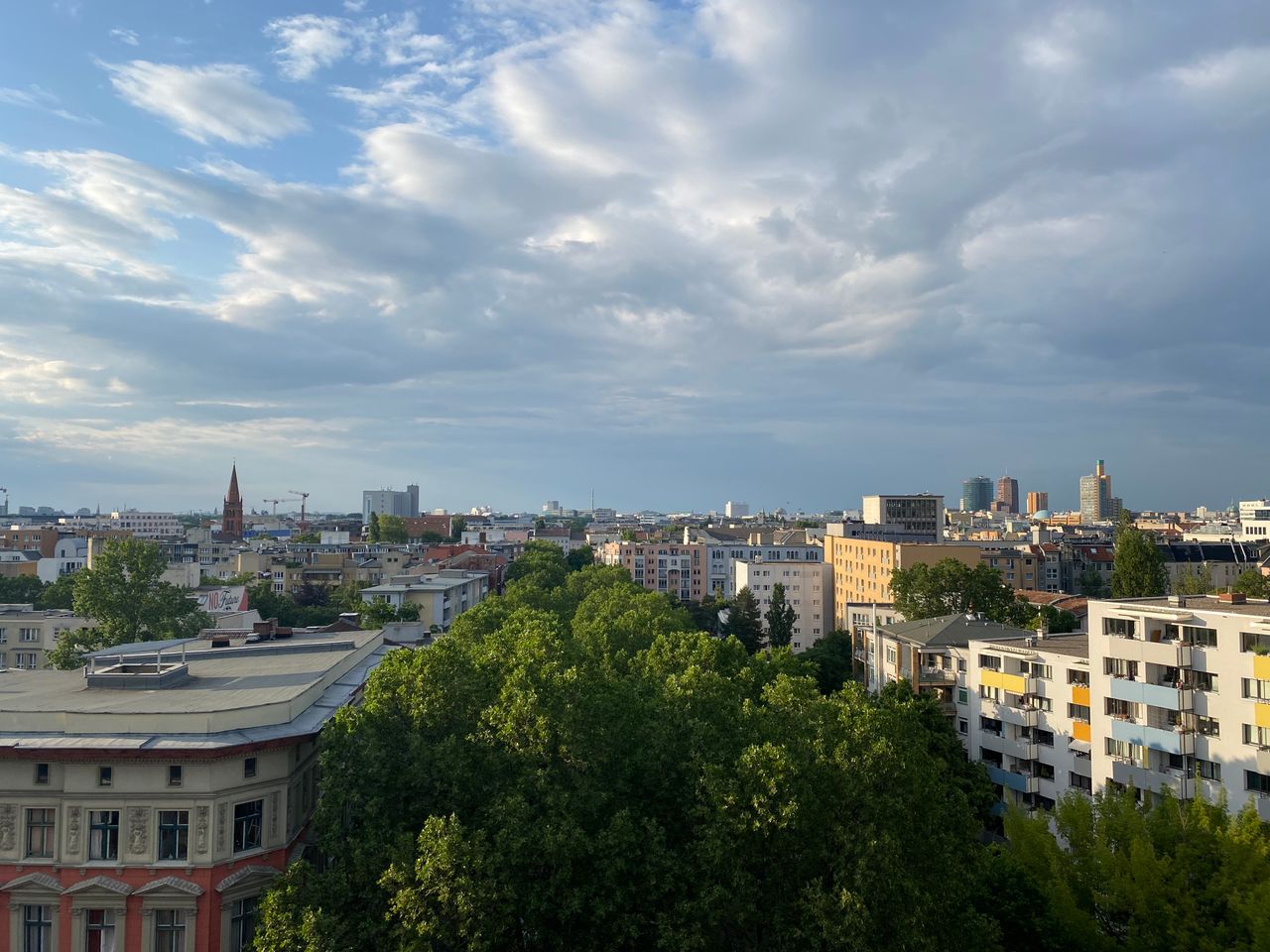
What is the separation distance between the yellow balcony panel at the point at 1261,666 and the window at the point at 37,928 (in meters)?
38.5

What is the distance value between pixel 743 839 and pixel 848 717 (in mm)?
5418

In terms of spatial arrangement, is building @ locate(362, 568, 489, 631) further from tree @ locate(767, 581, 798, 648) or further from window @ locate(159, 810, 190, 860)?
window @ locate(159, 810, 190, 860)

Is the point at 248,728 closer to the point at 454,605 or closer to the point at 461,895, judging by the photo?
the point at 461,895

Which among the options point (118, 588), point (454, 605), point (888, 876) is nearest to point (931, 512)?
point (454, 605)

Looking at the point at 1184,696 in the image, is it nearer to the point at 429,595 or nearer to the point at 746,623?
the point at 746,623

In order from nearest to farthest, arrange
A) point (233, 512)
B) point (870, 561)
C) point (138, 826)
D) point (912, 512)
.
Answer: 1. point (138, 826)
2. point (870, 561)
3. point (912, 512)
4. point (233, 512)

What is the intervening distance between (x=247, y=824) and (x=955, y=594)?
5381 centimetres

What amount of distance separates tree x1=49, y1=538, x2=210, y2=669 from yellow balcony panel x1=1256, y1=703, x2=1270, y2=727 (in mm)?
60396

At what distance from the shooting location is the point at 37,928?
22.9m

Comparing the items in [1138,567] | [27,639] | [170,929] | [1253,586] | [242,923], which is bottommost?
[242,923]

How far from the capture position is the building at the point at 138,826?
2262 centimetres

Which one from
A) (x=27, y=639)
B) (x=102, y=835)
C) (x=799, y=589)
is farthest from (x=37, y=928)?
(x=799, y=589)

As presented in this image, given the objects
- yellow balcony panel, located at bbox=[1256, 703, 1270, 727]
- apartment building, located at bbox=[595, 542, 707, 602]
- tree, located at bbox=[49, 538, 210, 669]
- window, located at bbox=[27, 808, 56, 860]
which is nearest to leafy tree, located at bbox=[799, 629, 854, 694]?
yellow balcony panel, located at bbox=[1256, 703, 1270, 727]

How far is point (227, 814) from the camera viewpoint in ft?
76.1
